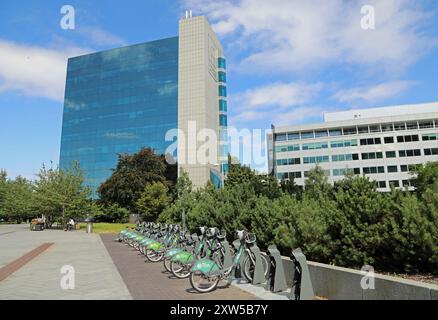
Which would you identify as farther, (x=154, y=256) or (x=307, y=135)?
(x=307, y=135)

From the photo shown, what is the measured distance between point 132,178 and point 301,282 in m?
48.9

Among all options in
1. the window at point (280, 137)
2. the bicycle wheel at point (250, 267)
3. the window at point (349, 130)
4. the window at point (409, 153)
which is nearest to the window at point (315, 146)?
the window at point (349, 130)

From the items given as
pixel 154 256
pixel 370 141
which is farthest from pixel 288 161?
pixel 154 256

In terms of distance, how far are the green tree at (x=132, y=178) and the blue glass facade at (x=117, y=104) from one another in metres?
10.7

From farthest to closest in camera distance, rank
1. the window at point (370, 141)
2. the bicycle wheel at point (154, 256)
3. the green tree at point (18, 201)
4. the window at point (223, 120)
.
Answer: the window at point (370, 141), the window at point (223, 120), the green tree at point (18, 201), the bicycle wheel at point (154, 256)

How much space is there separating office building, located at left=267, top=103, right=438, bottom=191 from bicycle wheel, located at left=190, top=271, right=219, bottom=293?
202 feet

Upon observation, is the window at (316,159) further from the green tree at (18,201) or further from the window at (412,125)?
the green tree at (18,201)

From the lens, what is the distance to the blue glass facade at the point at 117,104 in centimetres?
6825

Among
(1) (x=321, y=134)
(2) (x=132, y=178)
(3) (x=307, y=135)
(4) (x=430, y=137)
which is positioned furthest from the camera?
(3) (x=307, y=135)

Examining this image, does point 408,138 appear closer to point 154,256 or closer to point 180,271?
point 154,256

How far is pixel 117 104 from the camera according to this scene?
74188 millimetres

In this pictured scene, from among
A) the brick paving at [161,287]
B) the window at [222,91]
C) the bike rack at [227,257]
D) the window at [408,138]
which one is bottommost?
the brick paving at [161,287]

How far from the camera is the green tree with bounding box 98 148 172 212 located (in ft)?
174
